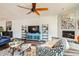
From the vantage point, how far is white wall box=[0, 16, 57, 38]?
1.88 metres

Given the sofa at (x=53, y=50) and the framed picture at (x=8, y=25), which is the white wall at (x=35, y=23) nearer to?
the framed picture at (x=8, y=25)

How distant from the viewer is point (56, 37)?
1.90 meters

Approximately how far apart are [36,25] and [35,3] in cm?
34

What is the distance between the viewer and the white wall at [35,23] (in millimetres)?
1879

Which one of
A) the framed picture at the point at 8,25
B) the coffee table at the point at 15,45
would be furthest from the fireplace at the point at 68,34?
the framed picture at the point at 8,25

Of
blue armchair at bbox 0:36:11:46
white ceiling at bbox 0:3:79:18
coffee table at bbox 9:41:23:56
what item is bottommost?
coffee table at bbox 9:41:23:56

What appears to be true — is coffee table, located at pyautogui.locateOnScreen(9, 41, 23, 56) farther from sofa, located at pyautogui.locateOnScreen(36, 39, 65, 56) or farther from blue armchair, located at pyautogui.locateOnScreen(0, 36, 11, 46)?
sofa, located at pyautogui.locateOnScreen(36, 39, 65, 56)

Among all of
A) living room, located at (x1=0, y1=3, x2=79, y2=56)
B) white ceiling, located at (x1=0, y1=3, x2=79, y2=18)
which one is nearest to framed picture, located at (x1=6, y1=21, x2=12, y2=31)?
living room, located at (x1=0, y1=3, x2=79, y2=56)

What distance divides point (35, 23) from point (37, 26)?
0.06 metres

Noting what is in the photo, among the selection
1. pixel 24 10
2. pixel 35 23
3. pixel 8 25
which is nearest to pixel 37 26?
pixel 35 23

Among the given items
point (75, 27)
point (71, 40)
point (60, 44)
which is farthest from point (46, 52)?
point (75, 27)

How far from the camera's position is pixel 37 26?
1903 mm

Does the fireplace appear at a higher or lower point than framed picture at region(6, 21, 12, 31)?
lower

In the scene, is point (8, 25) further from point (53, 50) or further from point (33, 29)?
point (53, 50)
